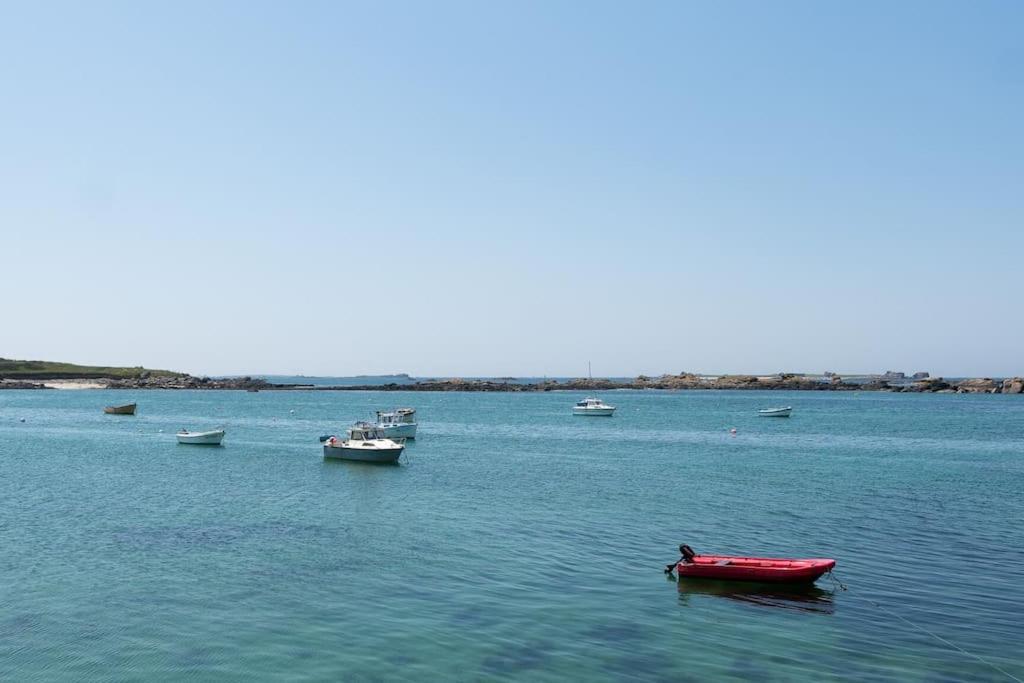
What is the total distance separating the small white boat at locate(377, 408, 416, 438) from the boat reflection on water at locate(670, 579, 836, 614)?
48672 millimetres

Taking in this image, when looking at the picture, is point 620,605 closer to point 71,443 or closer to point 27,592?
point 27,592

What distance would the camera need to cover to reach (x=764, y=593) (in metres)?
26.0

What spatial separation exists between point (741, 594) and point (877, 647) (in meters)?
5.53

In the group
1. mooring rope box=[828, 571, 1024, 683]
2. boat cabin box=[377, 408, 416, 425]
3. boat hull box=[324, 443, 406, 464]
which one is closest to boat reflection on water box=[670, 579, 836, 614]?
mooring rope box=[828, 571, 1024, 683]

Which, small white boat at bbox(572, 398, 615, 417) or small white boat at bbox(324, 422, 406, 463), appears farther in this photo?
small white boat at bbox(572, 398, 615, 417)

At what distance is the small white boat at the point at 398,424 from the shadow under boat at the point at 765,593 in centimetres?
4866

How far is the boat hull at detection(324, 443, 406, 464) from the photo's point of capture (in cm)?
5900

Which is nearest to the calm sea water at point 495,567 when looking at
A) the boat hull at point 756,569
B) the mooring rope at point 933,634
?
the mooring rope at point 933,634

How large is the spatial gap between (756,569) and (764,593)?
90cm

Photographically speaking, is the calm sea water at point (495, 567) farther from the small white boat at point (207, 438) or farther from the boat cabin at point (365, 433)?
the small white boat at point (207, 438)

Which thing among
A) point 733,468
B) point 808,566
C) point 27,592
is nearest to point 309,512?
point 27,592

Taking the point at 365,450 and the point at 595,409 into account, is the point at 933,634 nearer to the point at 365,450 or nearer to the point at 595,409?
the point at 365,450

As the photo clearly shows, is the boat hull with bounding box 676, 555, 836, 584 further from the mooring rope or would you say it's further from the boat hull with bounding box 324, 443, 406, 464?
the boat hull with bounding box 324, 443, 406, 464

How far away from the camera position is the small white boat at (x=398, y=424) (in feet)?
246
